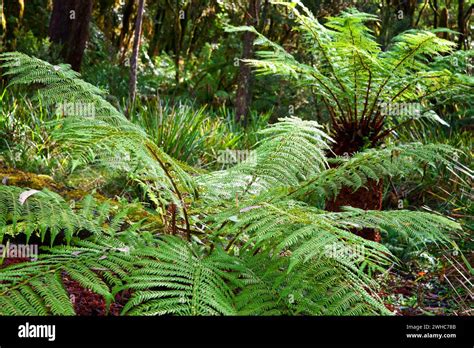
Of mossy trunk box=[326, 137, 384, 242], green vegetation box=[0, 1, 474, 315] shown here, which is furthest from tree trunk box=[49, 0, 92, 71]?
mossy trunk box=[326, 137, 384, 242]

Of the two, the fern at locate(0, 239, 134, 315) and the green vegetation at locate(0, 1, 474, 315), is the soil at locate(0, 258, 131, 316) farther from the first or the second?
the fern at locate(0, 239, 134, 315)

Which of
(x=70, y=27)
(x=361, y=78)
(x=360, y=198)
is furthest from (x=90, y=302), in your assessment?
(x=70, y=27)

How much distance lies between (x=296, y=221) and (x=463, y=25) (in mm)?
9911

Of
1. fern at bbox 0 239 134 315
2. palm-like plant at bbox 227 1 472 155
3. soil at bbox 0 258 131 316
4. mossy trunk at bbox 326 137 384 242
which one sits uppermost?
palm-like plant at bbox 227 1 472 155

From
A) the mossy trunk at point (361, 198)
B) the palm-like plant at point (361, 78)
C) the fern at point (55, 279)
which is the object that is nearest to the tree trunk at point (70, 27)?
the palm-like plant at point (361, 78)

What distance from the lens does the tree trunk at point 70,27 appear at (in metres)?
9.03

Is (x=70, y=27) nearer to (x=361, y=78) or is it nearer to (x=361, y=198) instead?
(x=361, y=78)

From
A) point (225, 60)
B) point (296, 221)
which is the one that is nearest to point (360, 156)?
point (296, 221)

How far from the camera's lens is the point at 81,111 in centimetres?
260

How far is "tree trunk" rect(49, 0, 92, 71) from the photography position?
903cm

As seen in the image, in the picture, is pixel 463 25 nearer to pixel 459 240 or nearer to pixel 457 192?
pixel 457 192

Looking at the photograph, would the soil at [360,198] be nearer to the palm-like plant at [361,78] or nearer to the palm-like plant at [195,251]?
the palm-like plant at [361,78]
